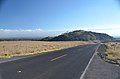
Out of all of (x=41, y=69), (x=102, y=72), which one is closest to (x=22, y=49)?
(x=41, y=69)

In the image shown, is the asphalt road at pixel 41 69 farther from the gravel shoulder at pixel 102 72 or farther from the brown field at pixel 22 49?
the brown field at pixel 22 49

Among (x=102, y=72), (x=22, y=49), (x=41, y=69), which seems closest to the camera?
(x=102, y=72)

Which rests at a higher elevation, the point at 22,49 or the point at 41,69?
the point at 22,49

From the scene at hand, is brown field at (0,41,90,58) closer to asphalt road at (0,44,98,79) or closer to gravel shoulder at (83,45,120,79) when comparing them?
asphalt road at (0,44,98,79)

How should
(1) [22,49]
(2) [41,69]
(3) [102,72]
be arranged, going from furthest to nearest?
(1) [22,49], (2) [41,69], (3) [102,72]

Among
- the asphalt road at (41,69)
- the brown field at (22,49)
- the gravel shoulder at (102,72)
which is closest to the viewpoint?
the asphalt road at (41,69)

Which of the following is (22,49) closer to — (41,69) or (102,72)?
(41,69)

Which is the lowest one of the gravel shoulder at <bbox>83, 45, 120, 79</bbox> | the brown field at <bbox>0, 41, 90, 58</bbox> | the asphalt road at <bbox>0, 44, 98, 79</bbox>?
the gravel shoulder at <bbox>83, 45, 120, 79</bbox>

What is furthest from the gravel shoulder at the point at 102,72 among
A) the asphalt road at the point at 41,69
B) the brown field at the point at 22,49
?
the brown field at the point at 22,49

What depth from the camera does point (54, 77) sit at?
1168 cm

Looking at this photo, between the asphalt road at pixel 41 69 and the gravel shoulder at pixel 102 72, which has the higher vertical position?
the asphalt road at pixel 41 69

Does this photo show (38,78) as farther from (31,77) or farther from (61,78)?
(61,78)

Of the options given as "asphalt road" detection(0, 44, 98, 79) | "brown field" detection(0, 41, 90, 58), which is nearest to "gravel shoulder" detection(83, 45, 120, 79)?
"asphalt road" detection(0, 44, 98, 79)

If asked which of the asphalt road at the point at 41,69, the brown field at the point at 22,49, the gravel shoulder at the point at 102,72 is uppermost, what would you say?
the brown field at the point at 22,49
